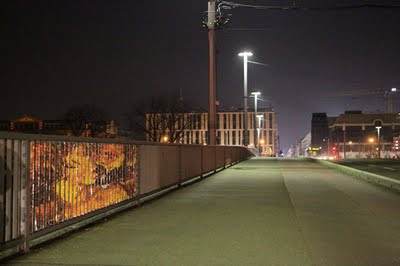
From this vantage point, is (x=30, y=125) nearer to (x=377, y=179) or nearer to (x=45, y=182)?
(x=377, y=179)

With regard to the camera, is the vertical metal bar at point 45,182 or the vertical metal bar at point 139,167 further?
the vertical metal bar at point 139,167

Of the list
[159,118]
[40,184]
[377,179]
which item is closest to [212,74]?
[377,179]

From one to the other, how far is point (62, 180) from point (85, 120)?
8350cm

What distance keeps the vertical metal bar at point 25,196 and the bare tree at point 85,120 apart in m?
82.8

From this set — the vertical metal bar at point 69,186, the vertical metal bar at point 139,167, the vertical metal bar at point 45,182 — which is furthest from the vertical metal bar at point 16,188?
the vertical metal bar at point 139,167

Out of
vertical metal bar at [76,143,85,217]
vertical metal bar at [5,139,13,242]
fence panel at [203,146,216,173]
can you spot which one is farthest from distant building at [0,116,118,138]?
vertical metal bar at [5,139,13,242]

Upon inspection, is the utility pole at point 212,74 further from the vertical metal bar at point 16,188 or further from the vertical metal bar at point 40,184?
the vertical metal bar at point 16,188

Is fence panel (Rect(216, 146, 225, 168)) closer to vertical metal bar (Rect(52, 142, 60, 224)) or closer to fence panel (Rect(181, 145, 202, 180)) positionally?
fence panel (Rect(181, 145, 202, 180))

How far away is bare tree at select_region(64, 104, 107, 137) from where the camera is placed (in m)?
87.9

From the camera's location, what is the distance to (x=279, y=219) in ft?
30.6

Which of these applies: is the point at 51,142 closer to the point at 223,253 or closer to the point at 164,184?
the point at 223,253

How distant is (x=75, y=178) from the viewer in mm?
7922

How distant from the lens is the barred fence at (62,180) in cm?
614

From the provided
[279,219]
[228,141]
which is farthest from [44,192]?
[228,141]
